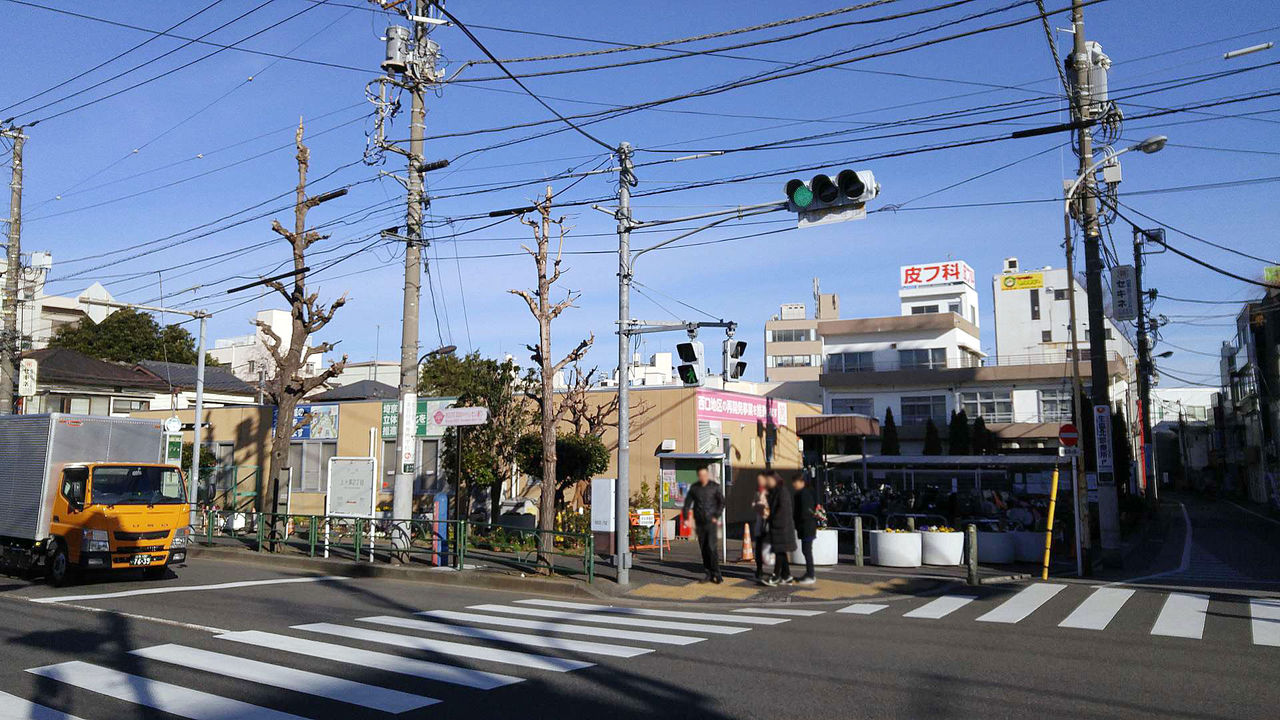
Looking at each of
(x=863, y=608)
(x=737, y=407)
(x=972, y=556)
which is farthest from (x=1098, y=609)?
(x=737, y=407)

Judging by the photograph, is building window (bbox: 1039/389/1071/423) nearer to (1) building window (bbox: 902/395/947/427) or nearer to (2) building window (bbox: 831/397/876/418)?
(1) building window (bbox: 902/395/947/427)

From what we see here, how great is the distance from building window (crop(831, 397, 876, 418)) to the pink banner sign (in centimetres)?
2362

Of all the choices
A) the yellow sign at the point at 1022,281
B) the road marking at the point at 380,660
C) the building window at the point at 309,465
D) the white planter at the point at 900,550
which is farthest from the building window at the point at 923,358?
the road marking at the point at 380,660

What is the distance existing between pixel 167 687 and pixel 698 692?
4.65 metres

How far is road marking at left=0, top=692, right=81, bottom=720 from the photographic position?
21.7ft

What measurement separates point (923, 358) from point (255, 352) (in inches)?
2013

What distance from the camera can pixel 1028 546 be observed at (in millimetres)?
18750

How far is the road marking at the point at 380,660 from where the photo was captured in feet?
25.5

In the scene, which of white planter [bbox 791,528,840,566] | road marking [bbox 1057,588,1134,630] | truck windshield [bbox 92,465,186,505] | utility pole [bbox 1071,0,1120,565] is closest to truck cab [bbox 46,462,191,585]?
truck windshield [bbox 92,465,186,505]

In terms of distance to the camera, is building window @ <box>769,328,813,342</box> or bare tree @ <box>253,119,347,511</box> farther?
building window @ <box>769,328,813,342</box>

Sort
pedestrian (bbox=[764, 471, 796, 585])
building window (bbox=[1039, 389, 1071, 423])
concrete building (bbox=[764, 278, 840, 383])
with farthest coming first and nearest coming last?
1. concrete building (bbox=[764, 278, 840, 383])
2. building window (bbox=[1039, 389, 1071, 423])
3. pedestrian (bbox=[764, 471, 796, 585])

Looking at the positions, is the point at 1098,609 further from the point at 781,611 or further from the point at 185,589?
the point at 185,589

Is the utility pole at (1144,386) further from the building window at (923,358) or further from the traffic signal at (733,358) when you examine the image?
the traffic signal at (733,358)

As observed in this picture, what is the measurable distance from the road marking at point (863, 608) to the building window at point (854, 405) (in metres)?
41.4
